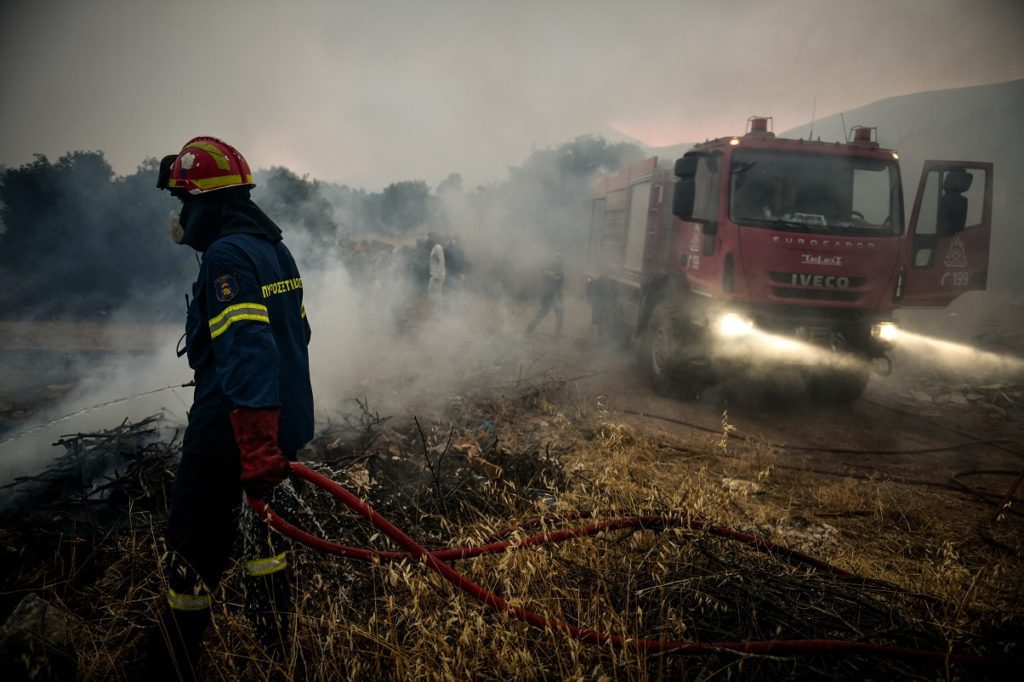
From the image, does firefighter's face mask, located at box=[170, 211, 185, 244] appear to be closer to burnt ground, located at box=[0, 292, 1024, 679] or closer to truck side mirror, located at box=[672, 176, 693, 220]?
burnt ground, located at box=[0, 292, 1024, 679]

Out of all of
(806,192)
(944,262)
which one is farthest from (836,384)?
(806,192)

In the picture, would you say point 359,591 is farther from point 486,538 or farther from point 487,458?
point 487,458

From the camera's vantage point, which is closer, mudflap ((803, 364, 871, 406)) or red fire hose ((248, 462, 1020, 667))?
red fire hose ((248, 462, 1020, 667))

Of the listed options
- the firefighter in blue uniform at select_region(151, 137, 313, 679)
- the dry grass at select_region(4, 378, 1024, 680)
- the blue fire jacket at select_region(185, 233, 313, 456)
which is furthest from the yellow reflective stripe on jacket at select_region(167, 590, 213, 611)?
the blue fire jacket at select_region(185, 233, 313, 456)

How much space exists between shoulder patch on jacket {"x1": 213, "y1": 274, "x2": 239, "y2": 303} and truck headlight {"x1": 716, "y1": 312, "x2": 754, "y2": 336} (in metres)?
5.18

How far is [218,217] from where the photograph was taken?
216 cm

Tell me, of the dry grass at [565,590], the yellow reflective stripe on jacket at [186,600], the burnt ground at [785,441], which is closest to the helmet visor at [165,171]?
the dry grass at [565,590]

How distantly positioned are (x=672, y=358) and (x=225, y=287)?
5605 mm

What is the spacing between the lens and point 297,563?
8.09 feet

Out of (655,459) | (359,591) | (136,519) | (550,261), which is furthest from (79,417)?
(550,261)

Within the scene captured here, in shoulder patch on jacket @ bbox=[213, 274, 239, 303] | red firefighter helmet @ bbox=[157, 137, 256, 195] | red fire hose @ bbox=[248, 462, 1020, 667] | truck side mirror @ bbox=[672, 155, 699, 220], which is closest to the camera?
red fire hose @ bbox=[248, 462, 1020, 667]

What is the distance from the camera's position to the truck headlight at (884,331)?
5867mm

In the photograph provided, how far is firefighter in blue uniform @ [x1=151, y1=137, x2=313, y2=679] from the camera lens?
1812 millimetres

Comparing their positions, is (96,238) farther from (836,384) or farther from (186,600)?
(836,384)
